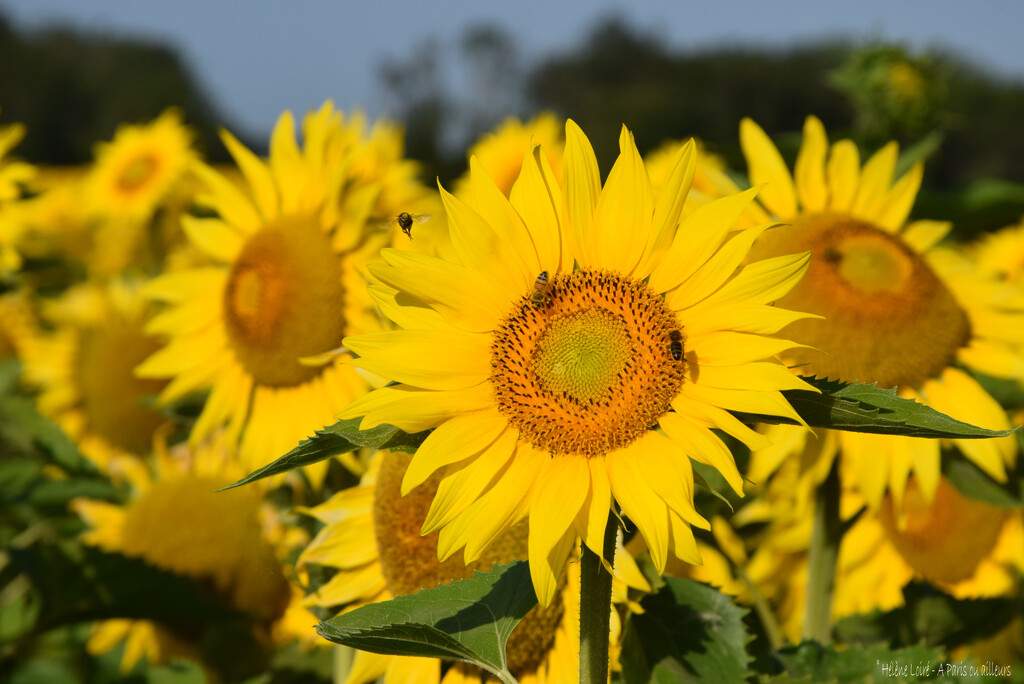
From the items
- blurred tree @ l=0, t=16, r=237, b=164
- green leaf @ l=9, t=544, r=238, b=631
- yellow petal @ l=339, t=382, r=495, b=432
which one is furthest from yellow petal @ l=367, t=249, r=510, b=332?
blurred tree @ l=0, t=16, r=237, b=164

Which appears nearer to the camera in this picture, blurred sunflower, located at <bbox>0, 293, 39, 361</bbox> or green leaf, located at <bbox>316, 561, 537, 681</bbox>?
green leaf, located at <bbox>316, 561, 537, 681</bbox>

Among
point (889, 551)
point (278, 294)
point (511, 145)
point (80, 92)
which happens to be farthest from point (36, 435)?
point (80, 92)

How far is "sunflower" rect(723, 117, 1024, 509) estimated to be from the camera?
1953 millimetres

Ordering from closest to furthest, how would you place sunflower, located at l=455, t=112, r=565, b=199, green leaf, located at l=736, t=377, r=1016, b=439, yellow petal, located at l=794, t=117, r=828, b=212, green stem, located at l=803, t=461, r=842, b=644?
green leaf, located at l=736, t=377, r=1016, b=439 → green stem, located at l=803, t=461, r=842, b=644 → yellow petal, located at l=794, t=117, r=828, b=212 → sunflower, located at l=455, t=112, r=565, b=199

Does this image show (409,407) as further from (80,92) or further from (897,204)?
(80,92)

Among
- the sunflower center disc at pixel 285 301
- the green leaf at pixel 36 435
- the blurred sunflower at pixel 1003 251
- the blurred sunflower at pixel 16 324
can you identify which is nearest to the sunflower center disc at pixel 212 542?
the green leaf at pixel 36 435

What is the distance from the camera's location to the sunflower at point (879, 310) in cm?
195

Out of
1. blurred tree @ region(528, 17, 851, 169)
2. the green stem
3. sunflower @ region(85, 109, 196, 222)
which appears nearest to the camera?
the green stem

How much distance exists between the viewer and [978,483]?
205cm

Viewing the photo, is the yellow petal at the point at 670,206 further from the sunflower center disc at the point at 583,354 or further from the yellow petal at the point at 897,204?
the yellow petal at the point at 897,204

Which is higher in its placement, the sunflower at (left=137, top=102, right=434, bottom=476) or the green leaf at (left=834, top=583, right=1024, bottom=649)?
the sunflower at (left=137, top=102, right=434, bottom=476)

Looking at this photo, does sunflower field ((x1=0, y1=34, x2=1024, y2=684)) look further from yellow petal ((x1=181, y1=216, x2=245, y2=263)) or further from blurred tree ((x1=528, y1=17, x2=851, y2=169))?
blurred tree ((x1=528, y1=17, x2=851, y2=169))

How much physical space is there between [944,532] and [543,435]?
1.67 m

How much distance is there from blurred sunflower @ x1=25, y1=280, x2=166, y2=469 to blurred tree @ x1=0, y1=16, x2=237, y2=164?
3009 centimetres
